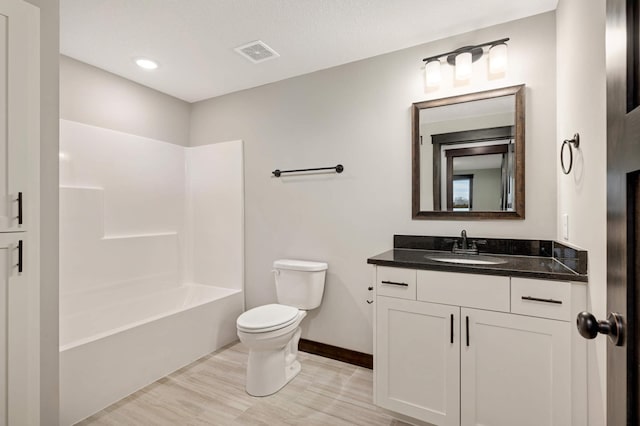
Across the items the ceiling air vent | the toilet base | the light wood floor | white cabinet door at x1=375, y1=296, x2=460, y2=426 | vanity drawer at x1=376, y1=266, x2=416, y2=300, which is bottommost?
the light wood floor

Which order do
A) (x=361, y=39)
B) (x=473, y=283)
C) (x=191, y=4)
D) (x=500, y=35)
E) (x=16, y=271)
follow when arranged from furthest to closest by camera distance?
(x=361, y=39) → (x=500, y=35) → (x=191, y=4) → (x=473, y=283) → (x=16, y=271)

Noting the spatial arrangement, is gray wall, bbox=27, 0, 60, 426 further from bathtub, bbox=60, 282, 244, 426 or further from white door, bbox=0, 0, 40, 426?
bathtub, bbox=60, 282, 244, 426

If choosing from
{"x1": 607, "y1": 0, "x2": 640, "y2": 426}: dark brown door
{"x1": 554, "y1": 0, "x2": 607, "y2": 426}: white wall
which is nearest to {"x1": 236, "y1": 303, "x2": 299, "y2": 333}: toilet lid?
{"x1": 554, "y1": 0, "x2": 607, "y2": 426}: white wall

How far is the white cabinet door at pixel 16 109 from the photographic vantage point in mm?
1355

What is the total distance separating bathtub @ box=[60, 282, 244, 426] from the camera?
6.01 ft

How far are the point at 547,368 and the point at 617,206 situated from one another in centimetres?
111

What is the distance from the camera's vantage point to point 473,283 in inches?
61.4

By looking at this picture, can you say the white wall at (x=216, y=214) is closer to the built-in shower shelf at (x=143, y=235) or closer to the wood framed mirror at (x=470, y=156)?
the built-in shower shelf at (x=143, y=235)

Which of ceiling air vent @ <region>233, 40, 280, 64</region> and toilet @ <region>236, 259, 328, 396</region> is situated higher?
ceiling air vent @ <region>233, 40, 280, 64</region>

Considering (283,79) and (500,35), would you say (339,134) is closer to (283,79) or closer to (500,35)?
(283,79)

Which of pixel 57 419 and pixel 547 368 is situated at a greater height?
pixel 547 368

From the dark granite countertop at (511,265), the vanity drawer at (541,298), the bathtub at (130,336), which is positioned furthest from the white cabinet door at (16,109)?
the vanity drawer at (541,298)

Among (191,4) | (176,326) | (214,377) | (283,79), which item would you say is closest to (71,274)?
(176,326)

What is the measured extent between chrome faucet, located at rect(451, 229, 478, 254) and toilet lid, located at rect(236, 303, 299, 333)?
1.19 m
